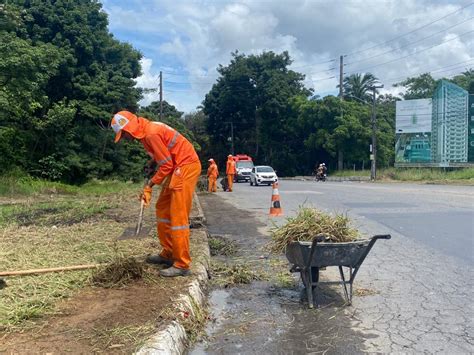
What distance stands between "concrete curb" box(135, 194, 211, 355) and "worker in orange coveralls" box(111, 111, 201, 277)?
32 centimetres

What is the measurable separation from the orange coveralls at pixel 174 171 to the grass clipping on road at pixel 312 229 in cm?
123

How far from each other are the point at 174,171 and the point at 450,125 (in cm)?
3688

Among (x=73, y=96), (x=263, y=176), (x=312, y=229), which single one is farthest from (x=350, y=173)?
(x=312, y=229)

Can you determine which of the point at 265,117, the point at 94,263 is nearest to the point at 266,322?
the point at 94,263

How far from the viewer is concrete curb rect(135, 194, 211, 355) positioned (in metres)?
3.67

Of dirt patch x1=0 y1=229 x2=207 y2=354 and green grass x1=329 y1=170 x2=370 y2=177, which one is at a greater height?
green grass x1=329 y1=170 x2=370 y2=177

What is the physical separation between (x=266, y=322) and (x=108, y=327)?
5.29ft

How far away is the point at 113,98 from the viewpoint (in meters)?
28.4

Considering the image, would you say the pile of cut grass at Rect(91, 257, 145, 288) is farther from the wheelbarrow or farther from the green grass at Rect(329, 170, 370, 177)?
the green grass at Rect(329, 170, 370, 177)

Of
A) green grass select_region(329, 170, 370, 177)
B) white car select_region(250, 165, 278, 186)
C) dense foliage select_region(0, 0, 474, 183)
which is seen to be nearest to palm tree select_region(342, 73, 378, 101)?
dense foliage select_region(0, 0, 474, 183)

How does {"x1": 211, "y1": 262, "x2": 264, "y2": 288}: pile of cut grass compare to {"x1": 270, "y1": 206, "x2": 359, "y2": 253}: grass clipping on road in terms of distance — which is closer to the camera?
{"x1": 270, "y1": 206, "x2": 359, "y2": 253}: grass clipping on road

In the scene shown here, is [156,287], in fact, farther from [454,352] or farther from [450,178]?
[450,178]

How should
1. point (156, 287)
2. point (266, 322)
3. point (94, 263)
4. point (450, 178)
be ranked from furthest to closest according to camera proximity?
point (450, 178), point (94, 263), point (156, 287), point (266, 322)

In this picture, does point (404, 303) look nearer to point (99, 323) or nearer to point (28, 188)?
point (99, 323)
